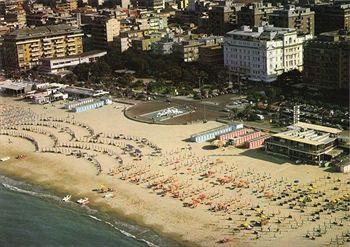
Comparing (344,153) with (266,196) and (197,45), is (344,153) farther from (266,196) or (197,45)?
(197,45)

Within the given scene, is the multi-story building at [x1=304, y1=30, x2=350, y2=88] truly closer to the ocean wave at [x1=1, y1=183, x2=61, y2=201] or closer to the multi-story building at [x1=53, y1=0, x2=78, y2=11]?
the ocean wave at [x1=1, y1=183, x2=61, y2=201]

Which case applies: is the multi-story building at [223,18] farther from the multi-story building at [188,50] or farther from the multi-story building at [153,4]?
the multi-story building at [153,4]

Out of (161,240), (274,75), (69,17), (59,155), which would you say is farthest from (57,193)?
(69,17)

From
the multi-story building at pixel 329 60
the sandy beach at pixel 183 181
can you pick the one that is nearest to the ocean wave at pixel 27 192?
the sandy beach at pixel 183 181

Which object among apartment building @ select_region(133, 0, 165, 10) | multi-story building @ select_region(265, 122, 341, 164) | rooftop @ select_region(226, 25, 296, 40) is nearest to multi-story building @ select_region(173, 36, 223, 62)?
rooftop @ select_region(226, 25, 296, 40)

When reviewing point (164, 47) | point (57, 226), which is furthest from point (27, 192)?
point (164, 47)

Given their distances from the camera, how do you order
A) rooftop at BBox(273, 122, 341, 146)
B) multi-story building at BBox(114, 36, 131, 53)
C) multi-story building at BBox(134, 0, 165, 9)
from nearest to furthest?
rooftop at BBox(273, 122, 341, 146) < multi-story building at BBox(114, 36, 131, 53) < multi-story building at BBox(134, 0, 165, 9)
